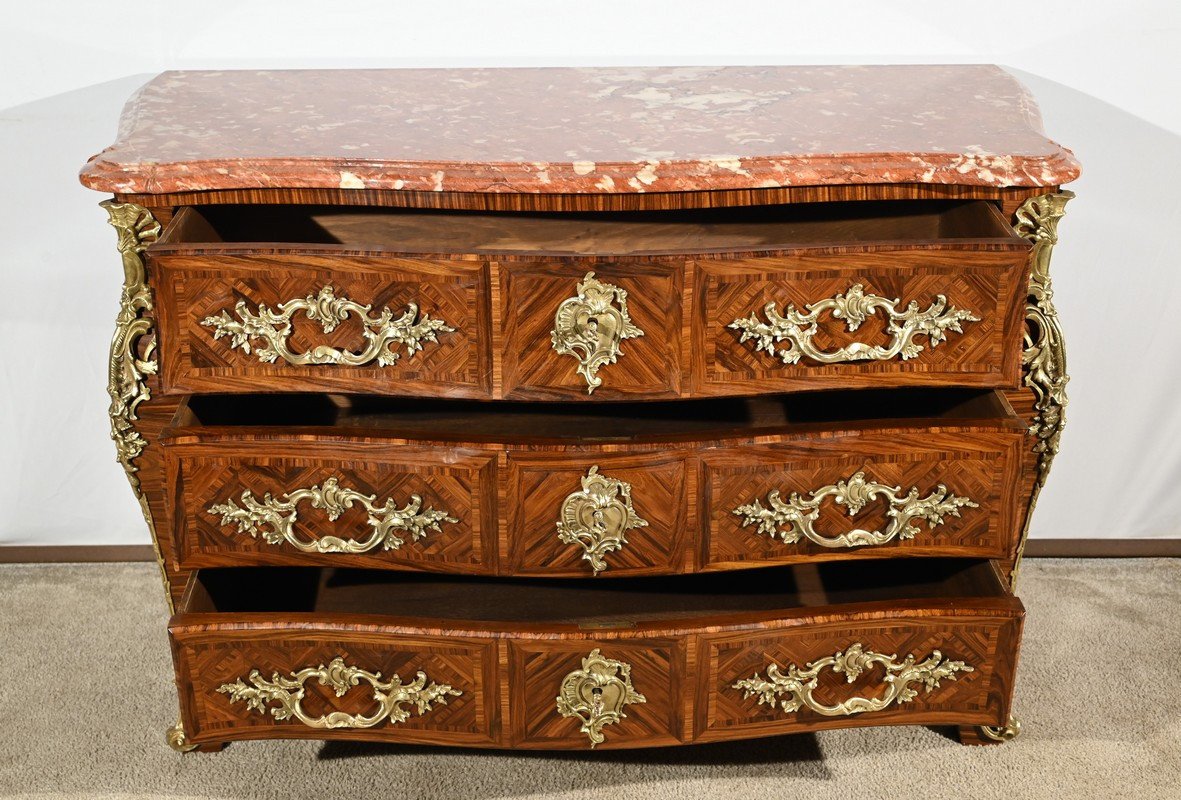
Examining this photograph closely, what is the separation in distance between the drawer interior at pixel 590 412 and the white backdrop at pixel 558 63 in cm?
50

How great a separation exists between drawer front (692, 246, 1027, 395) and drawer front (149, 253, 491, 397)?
0.83ft

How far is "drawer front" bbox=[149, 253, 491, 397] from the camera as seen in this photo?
1.32m

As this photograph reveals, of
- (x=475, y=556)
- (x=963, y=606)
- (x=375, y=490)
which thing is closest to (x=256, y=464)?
(x=375, y=490)

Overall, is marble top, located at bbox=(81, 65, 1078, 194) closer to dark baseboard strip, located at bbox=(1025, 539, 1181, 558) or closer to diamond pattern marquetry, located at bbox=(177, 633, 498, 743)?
diamond pattern marquetry, located at bbox=(177, 633, 498, 743)

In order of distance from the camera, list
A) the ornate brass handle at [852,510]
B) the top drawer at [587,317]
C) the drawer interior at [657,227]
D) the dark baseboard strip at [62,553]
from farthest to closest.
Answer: the dark baseboard strip at [62,553] < the drawer interior at [657,227] < the ornate brass handle at [852,510] < the top drawer at [587,317]

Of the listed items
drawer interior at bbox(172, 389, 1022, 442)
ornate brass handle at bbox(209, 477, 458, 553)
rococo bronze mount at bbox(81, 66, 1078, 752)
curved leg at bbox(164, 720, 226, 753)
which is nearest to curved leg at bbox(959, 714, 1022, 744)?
rococo bronze mount at bbox(81, 66, 1078, 752)

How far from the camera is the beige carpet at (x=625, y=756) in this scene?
1.65 m

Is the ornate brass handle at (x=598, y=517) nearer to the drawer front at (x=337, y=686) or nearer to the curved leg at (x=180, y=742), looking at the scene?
the drawer front at (x=337, y=686)

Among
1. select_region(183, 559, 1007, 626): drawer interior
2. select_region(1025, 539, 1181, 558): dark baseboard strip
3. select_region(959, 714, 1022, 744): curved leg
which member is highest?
select_region(183, 559, 1007, 626): drawer interior

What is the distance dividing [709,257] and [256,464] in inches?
21.2

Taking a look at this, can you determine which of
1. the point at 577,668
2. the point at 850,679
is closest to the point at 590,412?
the point at 577,668

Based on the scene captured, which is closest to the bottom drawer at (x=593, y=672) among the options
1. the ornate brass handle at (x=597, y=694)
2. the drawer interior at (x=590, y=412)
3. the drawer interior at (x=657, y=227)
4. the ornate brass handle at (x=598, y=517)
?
the ornate brass handle at (x=597, y=694)

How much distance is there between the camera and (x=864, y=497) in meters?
1.43

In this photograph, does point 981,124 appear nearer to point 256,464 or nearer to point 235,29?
point 256,464
